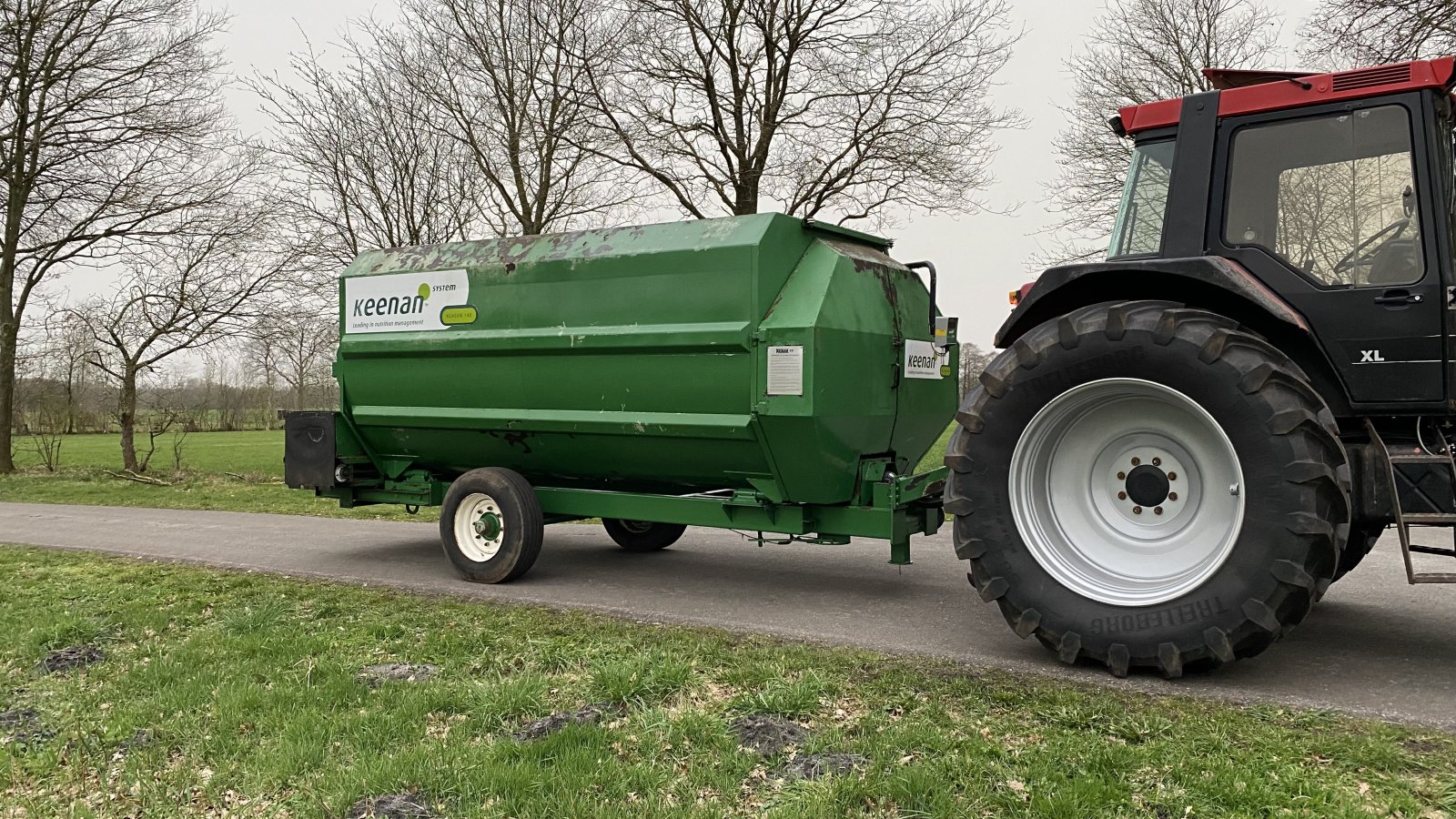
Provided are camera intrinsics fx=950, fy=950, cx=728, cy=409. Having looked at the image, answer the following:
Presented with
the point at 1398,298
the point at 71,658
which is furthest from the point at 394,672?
the point at 1398,298

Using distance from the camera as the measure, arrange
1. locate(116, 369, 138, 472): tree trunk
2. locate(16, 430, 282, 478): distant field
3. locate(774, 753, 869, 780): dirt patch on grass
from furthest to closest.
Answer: locate(16, 430, 282, 478): distant field → locate(116, 369, 138, 472): tree trunk → locate(774, 753, 869, 780): dirt patch on grass

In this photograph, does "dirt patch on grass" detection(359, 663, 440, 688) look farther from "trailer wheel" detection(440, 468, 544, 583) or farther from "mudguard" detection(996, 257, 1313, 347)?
"mudguard" detection(996, 257, 1313, 347)

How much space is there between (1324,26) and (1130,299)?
10.7m

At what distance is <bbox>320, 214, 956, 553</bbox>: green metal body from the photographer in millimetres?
5984

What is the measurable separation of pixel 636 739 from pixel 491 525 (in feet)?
12.8

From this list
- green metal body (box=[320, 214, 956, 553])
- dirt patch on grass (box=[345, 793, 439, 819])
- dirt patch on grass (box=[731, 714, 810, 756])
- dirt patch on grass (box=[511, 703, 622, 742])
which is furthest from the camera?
green metal body (box=[320, 214, 956, 553])

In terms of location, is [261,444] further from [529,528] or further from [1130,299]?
[1130,299]

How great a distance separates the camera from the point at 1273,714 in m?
3.76

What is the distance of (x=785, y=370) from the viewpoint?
5812 millimetres

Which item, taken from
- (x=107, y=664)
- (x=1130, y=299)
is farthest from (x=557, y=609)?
(x=1130, y=299)

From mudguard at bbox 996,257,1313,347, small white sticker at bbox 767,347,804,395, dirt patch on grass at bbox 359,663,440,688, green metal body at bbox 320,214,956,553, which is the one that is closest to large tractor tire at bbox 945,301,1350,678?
mudguard at bbox 996,257,1313,347

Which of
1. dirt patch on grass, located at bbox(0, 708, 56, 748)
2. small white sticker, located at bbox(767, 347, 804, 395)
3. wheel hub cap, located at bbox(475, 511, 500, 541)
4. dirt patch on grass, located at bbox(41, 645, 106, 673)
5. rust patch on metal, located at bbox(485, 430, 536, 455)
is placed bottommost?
dirt patch on grass, located at bbox(0, 708, 56, 748)

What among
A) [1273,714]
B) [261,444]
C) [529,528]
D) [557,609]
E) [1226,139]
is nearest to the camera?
[1273,714]

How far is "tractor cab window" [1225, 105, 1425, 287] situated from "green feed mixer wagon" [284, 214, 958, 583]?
2359 millimetres
